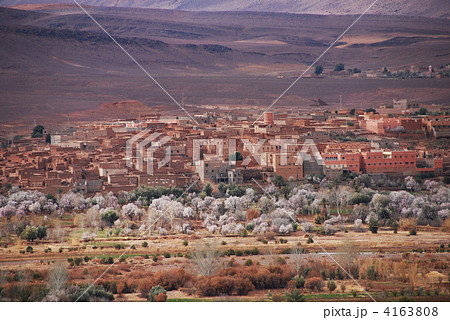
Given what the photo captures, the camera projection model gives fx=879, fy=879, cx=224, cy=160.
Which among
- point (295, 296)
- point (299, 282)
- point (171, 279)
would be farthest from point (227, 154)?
point (295, 296)

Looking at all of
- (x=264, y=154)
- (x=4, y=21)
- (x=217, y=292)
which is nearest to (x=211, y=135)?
(x=264, y=154)

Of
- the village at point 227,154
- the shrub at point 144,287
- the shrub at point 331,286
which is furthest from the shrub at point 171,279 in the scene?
the village at point 227,154

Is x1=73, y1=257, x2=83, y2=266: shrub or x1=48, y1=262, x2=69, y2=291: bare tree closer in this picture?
x1=48, y1=262, x2=69, y2=291: bare tree

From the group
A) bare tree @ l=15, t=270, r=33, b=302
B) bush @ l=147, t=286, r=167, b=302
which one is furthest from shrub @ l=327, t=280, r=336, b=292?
bare tree @ l=15, t=270, r=33, b=302

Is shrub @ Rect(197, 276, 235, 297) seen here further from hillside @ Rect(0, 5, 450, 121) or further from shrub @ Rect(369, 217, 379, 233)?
hillside @ Rect(0, 5, 450, 121)

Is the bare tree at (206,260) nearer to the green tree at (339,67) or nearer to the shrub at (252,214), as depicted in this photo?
the shrub at (252,214)

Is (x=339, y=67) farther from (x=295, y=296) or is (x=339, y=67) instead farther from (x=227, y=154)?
(x=295, y=296)
